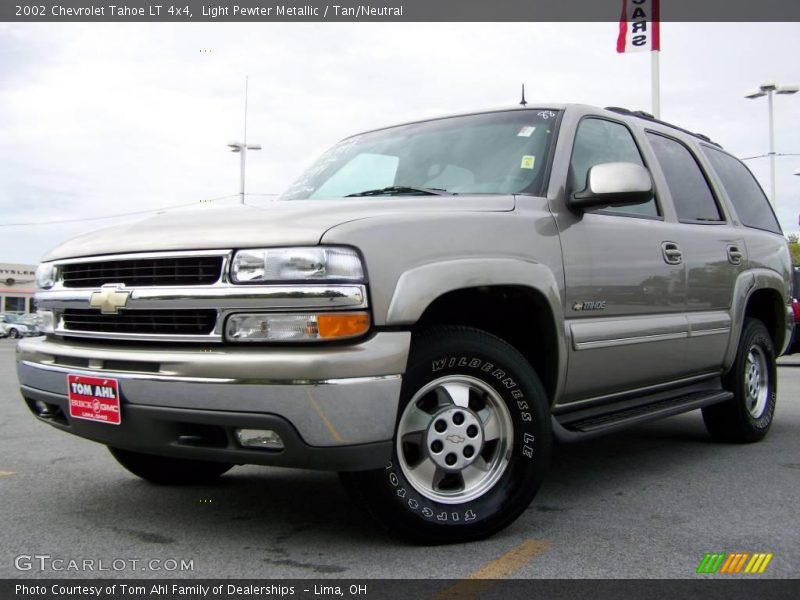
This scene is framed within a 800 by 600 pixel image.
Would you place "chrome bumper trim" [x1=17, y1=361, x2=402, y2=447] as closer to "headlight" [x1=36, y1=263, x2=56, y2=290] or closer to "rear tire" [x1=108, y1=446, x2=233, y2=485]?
"headlight" [x1=36, y1=263, x2=56, y2=290]

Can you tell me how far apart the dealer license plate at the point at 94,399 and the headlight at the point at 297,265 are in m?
0.65

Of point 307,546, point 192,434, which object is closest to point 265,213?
point 192,434

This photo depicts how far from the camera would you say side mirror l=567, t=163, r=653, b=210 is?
3.74m

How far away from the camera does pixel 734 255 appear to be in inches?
205

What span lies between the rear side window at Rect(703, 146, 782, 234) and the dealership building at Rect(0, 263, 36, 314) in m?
65.4

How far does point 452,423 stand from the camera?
126 inches

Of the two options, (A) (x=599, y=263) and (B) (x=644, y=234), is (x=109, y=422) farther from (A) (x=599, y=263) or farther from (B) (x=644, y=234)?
(B) (x=644, y=234)

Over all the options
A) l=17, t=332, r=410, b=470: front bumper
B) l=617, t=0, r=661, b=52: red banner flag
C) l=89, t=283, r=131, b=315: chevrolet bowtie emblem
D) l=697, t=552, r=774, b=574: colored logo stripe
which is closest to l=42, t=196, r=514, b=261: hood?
l=89, t=283, r=131, b=315: chevrolet bowtie emblem

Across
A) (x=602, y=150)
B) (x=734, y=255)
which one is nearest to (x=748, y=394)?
(x=734, y=255)

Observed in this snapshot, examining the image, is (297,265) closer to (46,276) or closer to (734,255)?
(46,276)

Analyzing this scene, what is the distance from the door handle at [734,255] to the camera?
17.0 ft

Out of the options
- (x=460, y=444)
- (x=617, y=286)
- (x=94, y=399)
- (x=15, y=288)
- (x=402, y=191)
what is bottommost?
(x=15, y=288)

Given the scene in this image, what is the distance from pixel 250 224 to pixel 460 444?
3.76 feet
